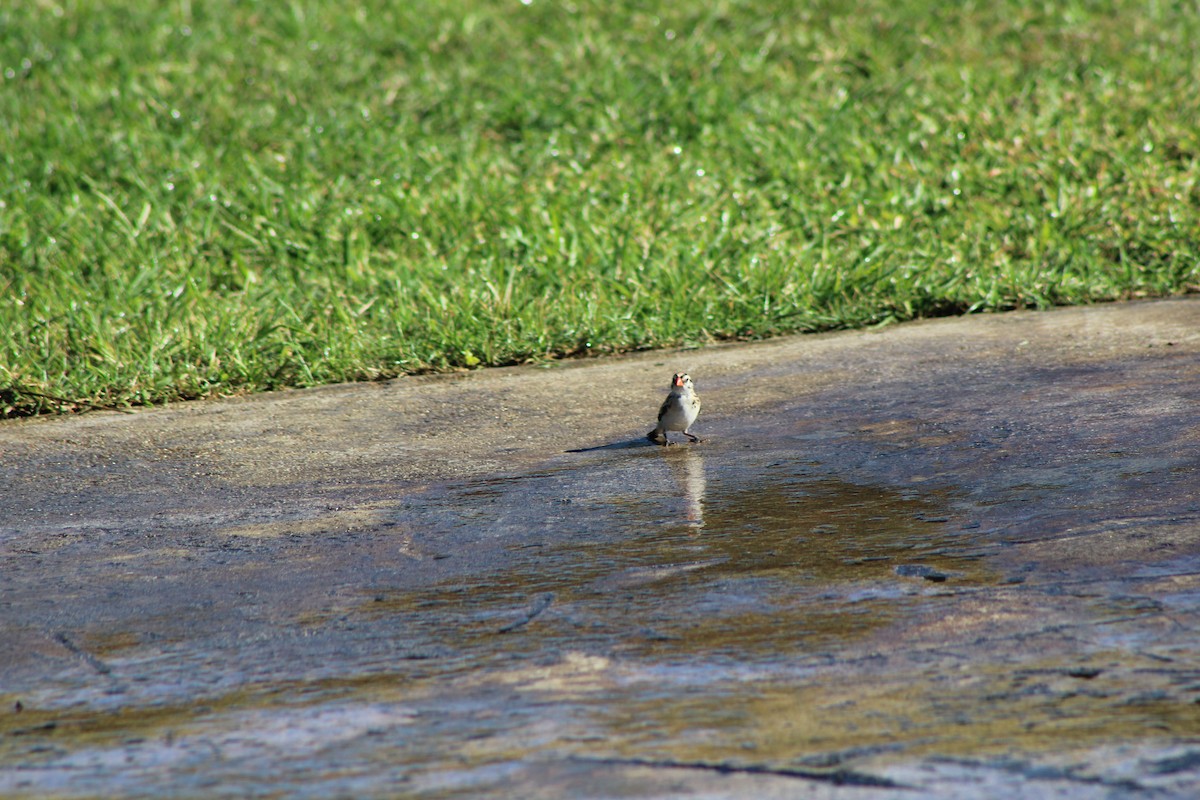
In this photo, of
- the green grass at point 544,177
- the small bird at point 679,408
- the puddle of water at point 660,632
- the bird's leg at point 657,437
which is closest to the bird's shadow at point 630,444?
the bird's leg at point 657,437

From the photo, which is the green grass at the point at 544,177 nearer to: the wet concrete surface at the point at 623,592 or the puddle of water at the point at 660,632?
the wet concrete surface at the point at 623,592

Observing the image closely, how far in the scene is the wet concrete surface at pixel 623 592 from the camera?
2.32 meters

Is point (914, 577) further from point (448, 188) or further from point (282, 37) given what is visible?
point (282, 37)

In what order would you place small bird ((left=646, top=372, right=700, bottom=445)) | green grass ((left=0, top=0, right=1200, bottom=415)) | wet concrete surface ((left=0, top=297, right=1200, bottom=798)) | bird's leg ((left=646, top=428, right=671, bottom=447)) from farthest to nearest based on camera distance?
1. green grass ((left=0, top=0, right=1200, bottom=415))
2. bird's leg ((left=646, top=428, right=671, bottom=447))
3. small bird ((left=646, top=372, right=700, bottom=445))
4. wet concrete surface ((left=0, top=297, right=1200, bottom=798))

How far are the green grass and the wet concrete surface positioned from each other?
115cm

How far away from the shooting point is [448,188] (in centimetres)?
843

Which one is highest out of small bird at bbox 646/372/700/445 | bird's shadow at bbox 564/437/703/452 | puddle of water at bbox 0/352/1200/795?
small bird at bbox 646/372/700/445

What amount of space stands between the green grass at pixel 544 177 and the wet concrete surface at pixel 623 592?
1.15m

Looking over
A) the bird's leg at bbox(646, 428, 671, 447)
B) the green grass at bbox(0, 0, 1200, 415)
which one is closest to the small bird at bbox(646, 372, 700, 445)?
the bird's leg at bbox(646, 428, 671, 447)

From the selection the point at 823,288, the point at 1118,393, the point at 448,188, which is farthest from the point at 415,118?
the point at 1118,393

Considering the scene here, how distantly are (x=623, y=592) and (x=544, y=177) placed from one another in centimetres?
581

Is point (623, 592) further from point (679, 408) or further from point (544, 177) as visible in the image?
point (544, 177)

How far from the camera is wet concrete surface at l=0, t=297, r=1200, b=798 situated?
2.32 m

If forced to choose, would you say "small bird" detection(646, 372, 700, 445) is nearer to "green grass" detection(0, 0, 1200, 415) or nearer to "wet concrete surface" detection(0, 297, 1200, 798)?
"wet concrete surface" detection(0, 297, 1200, 798)
